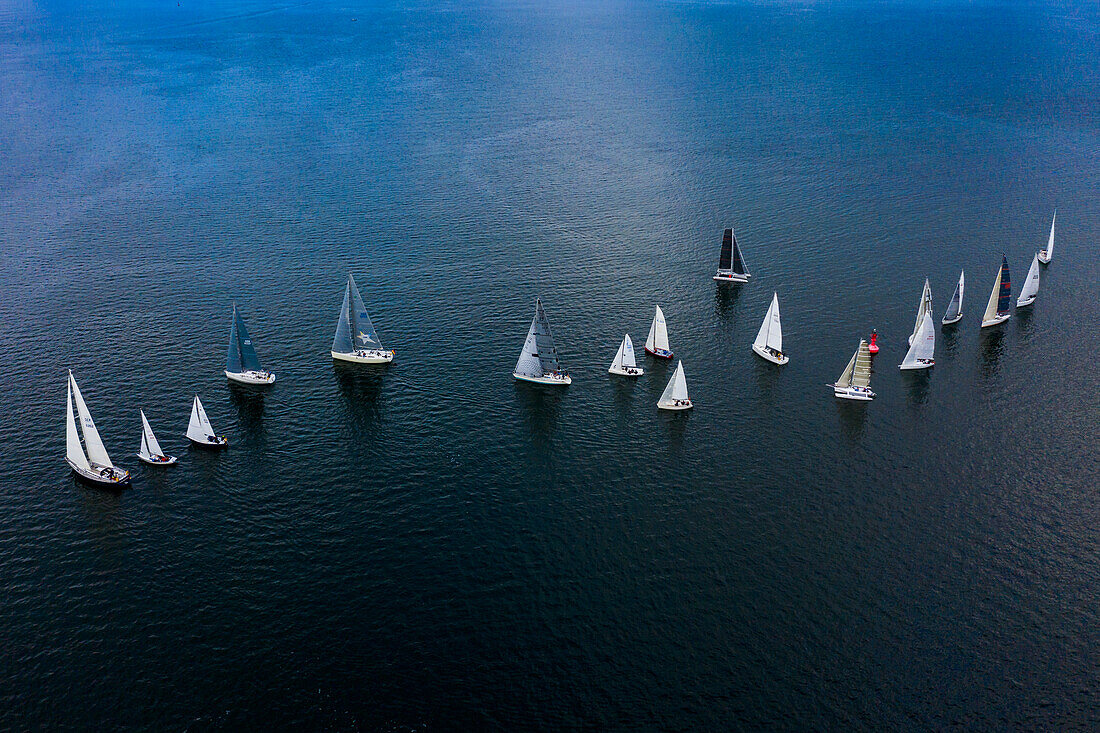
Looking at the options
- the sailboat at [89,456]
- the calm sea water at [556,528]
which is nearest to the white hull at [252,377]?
the calm sea water at [556,528]

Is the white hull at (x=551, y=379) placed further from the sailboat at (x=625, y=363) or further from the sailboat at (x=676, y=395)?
the sailboat at (x=676, y=395)

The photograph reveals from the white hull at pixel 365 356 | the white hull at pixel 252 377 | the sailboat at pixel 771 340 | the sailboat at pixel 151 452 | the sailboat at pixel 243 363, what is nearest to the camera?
the sailboat at pixel 151 452

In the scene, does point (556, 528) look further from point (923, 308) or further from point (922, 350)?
point (923, 308)

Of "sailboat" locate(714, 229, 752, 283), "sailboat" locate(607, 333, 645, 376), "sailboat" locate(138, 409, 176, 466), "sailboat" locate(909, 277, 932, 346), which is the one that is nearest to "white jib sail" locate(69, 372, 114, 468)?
"sailboat" locate(138, 409, 176, 466)


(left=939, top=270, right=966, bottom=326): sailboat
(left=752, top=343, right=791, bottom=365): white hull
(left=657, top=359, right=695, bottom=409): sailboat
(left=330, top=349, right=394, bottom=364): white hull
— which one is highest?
(left=939, top=270, right=966, bottom=326): sailboat

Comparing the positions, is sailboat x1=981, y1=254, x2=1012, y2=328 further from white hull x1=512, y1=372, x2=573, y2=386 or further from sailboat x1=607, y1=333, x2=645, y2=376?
white hull x1=512, y1=372, x2=573, y2=386
